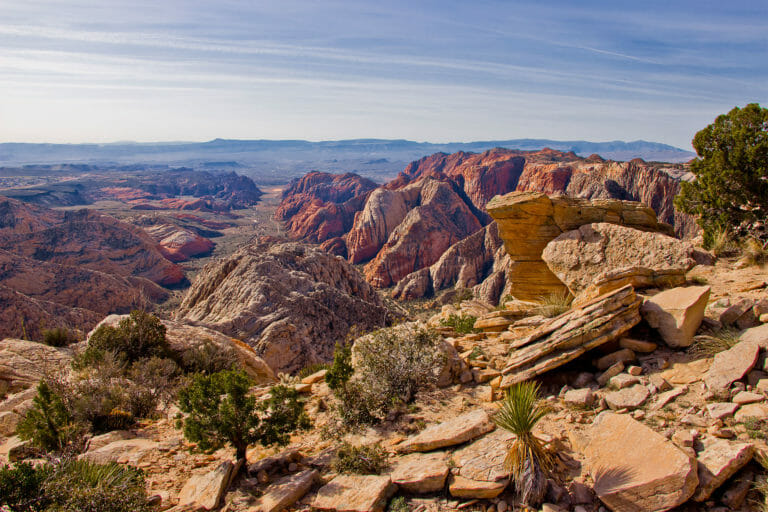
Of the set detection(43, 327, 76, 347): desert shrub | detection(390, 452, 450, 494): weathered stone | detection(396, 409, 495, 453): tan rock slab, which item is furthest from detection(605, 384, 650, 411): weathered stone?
detection(43, 327, 76, 347): desert shrub

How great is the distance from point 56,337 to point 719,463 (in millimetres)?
20016

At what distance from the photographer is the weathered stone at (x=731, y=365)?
691cm

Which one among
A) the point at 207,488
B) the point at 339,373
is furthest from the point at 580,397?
the point at 207,488

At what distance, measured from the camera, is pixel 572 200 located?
17.2 m

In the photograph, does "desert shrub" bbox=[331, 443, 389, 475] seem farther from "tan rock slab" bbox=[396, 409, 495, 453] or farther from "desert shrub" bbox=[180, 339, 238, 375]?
"desert shrub" bbox=[180, 339, 238, 375]

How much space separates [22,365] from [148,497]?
9.87 m

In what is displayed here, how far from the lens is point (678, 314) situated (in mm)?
8695

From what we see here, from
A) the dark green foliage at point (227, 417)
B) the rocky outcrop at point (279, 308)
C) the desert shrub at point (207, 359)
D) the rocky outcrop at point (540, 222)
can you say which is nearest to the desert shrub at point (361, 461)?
the dark green foliage at point (227, 417)

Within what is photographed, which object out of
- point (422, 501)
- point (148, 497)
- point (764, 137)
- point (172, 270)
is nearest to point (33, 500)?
point (148, 497)

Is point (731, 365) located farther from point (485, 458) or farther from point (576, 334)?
point (485, 458)

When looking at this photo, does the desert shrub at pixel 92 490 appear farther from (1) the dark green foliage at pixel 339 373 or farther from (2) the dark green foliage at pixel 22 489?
(1) the dark green foliage at pixel 339 373

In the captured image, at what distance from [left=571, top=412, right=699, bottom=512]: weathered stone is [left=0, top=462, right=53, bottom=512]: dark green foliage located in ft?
24.0

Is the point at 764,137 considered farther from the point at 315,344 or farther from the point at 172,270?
the point at 172,270

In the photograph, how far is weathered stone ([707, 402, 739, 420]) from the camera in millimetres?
6227
